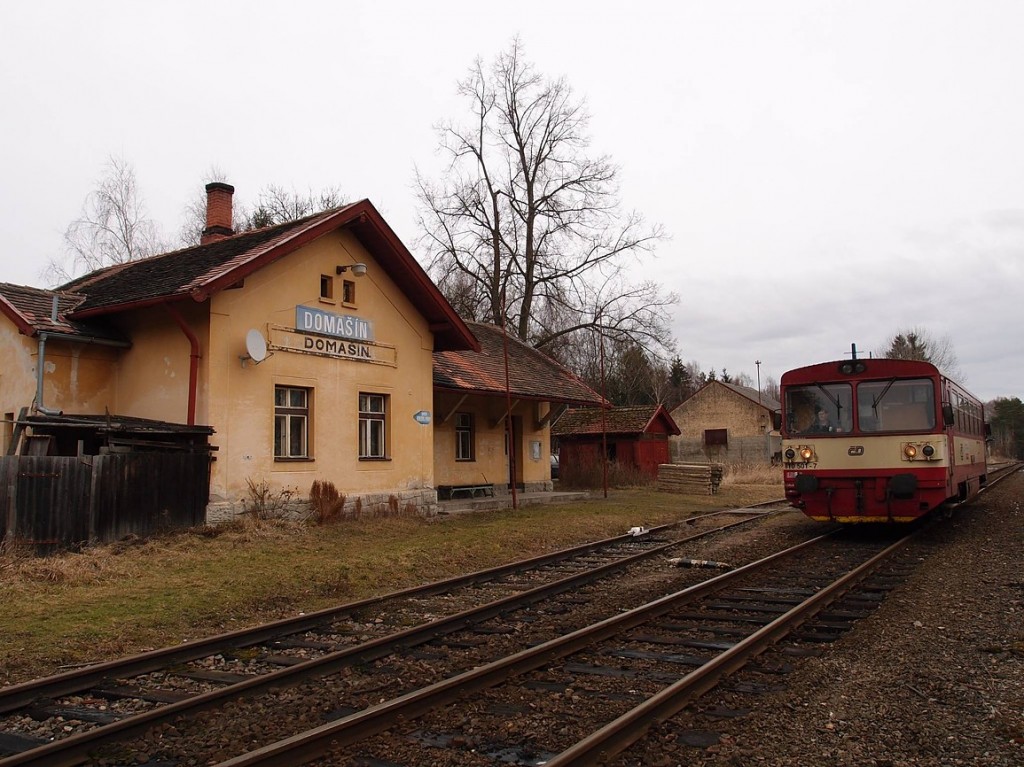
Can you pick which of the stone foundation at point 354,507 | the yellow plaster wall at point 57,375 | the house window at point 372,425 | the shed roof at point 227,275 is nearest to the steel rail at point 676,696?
the stone foundation at point 354,507

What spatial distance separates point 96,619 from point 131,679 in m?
2.07

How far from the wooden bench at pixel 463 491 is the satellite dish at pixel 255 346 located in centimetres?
815

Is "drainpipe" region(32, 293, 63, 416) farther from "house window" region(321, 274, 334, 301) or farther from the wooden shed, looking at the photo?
the wooden shed

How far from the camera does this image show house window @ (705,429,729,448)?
2104 inches

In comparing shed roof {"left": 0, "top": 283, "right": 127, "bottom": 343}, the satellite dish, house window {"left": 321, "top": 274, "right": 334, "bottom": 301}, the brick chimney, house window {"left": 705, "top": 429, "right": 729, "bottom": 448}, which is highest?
the brick chimney

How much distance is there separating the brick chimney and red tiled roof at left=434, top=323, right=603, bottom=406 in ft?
19.4

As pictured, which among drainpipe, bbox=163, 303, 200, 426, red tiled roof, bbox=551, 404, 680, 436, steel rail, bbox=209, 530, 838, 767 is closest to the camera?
steel rail, bbox=209, 530, 838, 767

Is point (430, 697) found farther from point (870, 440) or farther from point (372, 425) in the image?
point (372, 425)

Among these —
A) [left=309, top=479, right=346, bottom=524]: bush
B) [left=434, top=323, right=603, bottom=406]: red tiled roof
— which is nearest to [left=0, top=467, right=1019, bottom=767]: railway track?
[left=309, top=479, right=346, bottom=524]: bush

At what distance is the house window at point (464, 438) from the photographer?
2161 cm

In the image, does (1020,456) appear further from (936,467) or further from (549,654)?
(549,654)

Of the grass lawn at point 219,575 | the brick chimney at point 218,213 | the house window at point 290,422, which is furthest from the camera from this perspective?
the brick chimney at point 218,213

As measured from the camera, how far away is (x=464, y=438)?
72.0ft

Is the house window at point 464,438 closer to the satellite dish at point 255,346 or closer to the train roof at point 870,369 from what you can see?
the satellite dish at point 255,346
